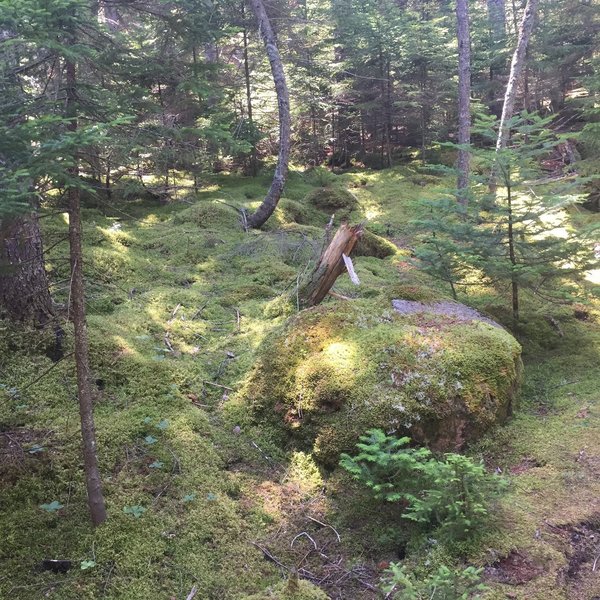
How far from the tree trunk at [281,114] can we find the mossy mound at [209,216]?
46 cm

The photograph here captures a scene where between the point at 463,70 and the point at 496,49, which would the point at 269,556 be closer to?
the point at 463,70

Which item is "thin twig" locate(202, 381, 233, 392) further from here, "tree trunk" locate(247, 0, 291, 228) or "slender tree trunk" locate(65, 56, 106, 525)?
"tree trunk" locate(247, 0, 291, 228)

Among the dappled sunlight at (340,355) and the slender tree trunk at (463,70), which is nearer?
the dappled sunlight at (340,355)

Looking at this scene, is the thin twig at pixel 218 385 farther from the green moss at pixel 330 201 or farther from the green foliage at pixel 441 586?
the green moss at pixel 330 201

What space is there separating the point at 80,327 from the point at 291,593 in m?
2.10

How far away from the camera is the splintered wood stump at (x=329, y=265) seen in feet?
20.6

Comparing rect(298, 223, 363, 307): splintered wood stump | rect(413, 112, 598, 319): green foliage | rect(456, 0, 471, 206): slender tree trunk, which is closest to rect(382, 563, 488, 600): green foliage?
rect(298, 223, 363, 307): splintered wood stump

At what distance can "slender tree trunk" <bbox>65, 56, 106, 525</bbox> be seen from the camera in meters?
3.06

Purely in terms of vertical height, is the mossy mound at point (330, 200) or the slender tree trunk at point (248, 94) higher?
the slender tree trunk at point (248, 94)

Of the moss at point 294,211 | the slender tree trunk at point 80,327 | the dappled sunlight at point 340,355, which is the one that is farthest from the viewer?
the moss at point 294,211

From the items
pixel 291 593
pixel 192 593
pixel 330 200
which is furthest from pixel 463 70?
pixel 192 593

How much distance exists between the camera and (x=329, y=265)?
639 centimetres

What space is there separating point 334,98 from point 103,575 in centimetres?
1814

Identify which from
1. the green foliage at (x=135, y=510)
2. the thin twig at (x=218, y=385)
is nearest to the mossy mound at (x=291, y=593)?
the green foliage at (x=135, y=510)
